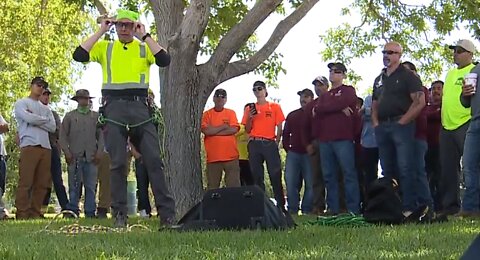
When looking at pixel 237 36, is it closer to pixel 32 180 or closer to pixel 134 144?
pixel 134 144

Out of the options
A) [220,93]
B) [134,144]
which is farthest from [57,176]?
[134,144]

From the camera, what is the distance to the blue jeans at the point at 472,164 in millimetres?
8734

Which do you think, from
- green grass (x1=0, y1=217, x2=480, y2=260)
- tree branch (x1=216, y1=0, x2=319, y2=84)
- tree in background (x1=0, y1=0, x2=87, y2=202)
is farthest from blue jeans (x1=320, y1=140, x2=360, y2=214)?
tree in background (x1=0, y1=0, x2=87, y2=202)

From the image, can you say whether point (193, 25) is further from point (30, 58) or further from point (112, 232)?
point (30, 58)

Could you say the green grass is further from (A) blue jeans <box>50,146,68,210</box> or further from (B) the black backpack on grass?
(A) blue jeans <box>50,146,68,210</box>

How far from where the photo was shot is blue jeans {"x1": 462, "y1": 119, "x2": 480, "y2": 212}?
873 cm

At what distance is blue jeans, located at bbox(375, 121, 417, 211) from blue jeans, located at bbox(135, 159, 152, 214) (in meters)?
3.91

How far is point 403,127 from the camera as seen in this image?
29.4 feet

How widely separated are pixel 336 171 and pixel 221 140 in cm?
220

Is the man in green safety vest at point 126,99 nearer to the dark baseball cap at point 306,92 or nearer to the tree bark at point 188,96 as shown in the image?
the tree bark at point 188,96

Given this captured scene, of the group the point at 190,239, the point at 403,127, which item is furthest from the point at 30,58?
the point at 190,239

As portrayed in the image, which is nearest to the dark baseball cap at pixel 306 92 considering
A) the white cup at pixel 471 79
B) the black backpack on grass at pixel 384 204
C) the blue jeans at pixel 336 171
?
the blue jeans at pixel 336 171

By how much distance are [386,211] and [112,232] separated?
2.58m

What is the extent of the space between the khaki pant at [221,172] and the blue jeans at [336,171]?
1981 millimetres
